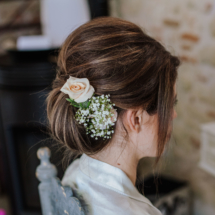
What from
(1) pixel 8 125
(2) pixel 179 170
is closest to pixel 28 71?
(1) pixel 8 125

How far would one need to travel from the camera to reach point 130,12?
224 centimetres

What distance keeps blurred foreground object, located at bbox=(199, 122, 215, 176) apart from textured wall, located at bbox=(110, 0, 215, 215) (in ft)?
0.83

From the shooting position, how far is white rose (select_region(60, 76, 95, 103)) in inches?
29.5

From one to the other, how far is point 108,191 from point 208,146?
84 cm

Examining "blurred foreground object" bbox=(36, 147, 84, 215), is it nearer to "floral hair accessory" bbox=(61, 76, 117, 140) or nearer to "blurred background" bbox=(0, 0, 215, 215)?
"floral hair accessory" bbox=(61, 76, 117, 140)

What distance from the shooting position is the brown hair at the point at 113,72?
793 mm

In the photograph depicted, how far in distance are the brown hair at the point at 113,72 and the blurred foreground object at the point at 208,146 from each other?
2.11 feet

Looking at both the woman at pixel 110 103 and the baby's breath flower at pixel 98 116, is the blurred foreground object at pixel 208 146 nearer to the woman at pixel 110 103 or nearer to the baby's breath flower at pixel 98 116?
the woman at pixel 110 103

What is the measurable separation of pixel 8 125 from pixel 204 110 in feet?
4.09

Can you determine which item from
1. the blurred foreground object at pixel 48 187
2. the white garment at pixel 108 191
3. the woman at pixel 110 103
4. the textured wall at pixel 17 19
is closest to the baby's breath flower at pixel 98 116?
the woman at pixel 110 103

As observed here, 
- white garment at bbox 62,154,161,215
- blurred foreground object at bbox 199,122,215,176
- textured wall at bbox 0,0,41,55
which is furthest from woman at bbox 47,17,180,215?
textured wall at bbox 0,0,41,55

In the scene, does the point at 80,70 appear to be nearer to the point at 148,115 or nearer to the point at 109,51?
the point at 109,51

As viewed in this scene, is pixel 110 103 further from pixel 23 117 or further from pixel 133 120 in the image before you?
pixel 23 117

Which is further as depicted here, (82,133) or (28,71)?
(28,71)
